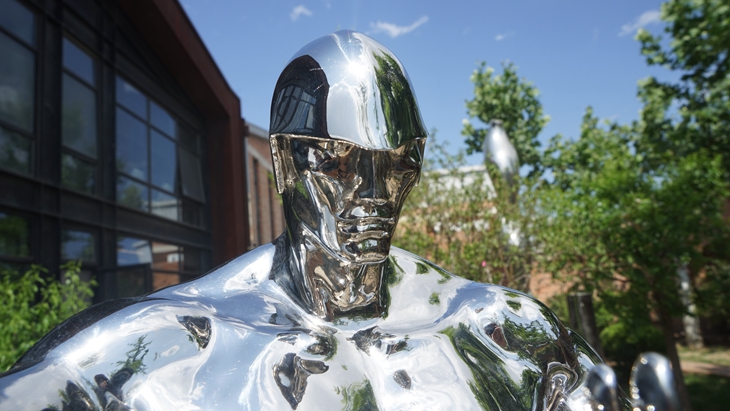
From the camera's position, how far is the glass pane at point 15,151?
7266 millimetres

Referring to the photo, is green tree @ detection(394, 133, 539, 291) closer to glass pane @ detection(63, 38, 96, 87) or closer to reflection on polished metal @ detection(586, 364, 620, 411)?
glass pane @ detection(63, 38, 96, 87)

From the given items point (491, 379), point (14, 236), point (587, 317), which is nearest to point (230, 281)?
point (491, 379)

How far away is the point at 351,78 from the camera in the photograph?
157 centimetres

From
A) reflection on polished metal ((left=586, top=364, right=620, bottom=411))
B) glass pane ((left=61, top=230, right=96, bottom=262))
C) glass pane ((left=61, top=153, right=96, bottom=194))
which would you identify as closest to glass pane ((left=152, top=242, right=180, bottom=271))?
glass pane ((left=61, top=230, right=96, bottom=262))

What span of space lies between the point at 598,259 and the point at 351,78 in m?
8.36

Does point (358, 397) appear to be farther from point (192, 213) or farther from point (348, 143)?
point (192, 213)

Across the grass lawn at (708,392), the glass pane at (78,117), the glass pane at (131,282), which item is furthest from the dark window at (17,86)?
the grass lawn at (708,392)

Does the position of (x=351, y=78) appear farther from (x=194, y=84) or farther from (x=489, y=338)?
(x=194, y=84)

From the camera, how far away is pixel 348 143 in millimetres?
1526

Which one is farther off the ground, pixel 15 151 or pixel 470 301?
pixel 15 151

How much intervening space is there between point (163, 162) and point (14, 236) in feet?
15.8

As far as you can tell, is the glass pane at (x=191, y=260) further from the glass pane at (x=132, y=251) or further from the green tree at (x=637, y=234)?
the green tree at (x=637, y=234)

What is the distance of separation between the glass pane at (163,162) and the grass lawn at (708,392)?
1046 centimetres

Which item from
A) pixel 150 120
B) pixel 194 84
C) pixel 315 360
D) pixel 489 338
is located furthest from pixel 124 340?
pixel 194 84
